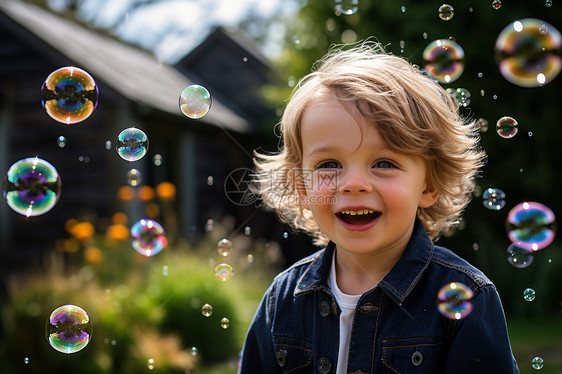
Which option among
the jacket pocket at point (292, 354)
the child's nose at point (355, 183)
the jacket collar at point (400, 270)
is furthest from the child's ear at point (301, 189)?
the jacket pocket at point (292, 354)

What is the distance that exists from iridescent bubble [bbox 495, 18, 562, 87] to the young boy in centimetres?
58

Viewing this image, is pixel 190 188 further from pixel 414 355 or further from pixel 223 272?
pixel 414 355

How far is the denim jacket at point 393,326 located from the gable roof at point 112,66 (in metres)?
5.11

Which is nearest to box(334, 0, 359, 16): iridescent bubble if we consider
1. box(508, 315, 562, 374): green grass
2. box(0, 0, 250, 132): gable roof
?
box(508, 315, 562, 374): green grass

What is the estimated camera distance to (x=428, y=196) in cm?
188

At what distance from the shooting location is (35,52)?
22.4ft

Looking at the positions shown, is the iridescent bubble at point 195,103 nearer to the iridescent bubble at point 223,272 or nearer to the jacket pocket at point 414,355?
the iridescent bubble at point 223,272

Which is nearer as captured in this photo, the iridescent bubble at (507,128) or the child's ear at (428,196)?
the child's ear at (428,196)

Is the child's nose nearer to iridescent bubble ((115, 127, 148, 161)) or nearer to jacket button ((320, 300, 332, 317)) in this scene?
jacket button ((320, 300, 332, 317))

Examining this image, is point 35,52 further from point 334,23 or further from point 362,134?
point 362,134

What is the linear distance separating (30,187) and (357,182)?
157 cm

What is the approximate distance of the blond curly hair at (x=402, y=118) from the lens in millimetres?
1705

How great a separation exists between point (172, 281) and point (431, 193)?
3263mm

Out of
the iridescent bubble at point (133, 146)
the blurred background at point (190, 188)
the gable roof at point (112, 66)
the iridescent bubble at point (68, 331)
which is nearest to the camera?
the iridescent bubble at point (68, 331)
